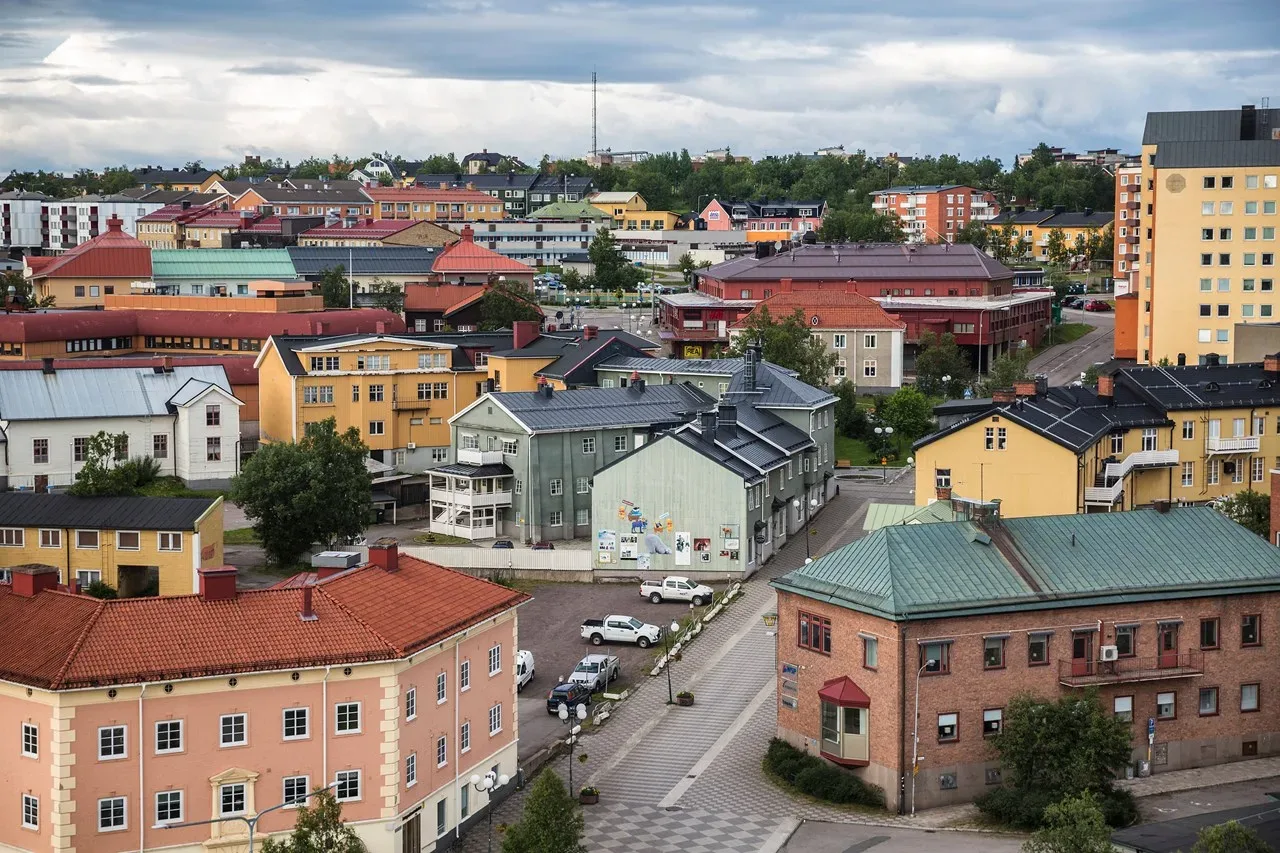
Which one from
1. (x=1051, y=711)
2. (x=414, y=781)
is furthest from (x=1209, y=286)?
(x=414, y=781)

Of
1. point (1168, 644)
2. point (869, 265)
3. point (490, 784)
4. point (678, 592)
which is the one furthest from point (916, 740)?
point (869, 265)

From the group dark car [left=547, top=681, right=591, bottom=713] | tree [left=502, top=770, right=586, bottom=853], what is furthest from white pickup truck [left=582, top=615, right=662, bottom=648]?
tree [left=502, top=770, right=586, bottom=853]

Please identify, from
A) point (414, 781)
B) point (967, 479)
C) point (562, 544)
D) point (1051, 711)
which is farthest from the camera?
point (562, 544)

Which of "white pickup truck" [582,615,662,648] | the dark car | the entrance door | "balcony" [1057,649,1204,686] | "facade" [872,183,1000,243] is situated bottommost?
the dark car

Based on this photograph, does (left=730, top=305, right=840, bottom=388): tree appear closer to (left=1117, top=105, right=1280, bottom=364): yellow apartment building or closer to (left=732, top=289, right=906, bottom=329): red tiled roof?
(left=732, top=289, right=906, bottom=329): red tiled roof

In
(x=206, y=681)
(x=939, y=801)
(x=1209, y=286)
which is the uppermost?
(x=1209, y=286)

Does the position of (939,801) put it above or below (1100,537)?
below

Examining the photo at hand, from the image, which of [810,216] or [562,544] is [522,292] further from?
[810,216]

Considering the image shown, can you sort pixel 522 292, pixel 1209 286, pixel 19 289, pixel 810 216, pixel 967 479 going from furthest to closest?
pixel 810 216
pixel 19 289
pixel 522 292
pixel 1209 286
pixel 967 479
